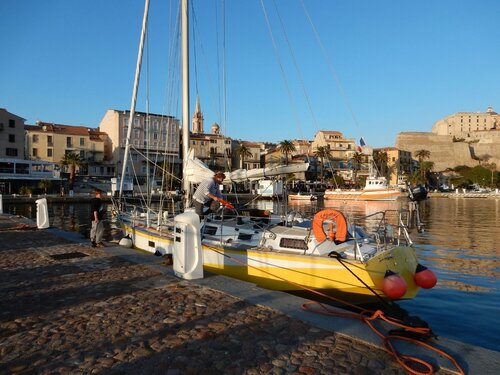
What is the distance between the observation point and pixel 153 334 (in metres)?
5.47

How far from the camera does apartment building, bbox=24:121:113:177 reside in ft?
271

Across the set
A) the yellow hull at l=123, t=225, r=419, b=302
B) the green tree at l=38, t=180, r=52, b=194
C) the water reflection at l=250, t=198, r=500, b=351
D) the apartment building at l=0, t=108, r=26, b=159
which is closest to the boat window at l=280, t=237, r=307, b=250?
the yellow hull at l=123, t=225, r=419, b=302

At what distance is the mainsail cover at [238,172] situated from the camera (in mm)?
12438

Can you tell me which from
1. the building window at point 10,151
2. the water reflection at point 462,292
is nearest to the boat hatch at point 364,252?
the water reflection at point 462,292

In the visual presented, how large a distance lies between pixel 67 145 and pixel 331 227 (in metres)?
86.8

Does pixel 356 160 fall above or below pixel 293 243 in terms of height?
above

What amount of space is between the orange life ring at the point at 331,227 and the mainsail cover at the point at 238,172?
9.02 ft

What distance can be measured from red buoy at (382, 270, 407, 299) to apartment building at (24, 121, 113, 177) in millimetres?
83119

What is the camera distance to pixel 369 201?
76250mm

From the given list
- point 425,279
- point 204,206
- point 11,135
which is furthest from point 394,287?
point 11,135

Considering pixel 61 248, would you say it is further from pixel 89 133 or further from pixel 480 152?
pixel 480 152

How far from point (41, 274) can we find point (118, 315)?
4053mm

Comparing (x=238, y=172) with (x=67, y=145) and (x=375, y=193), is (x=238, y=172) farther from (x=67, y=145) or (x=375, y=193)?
(x=67, y=145)

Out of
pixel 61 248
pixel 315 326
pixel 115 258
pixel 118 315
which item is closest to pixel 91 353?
pixel 118 315
